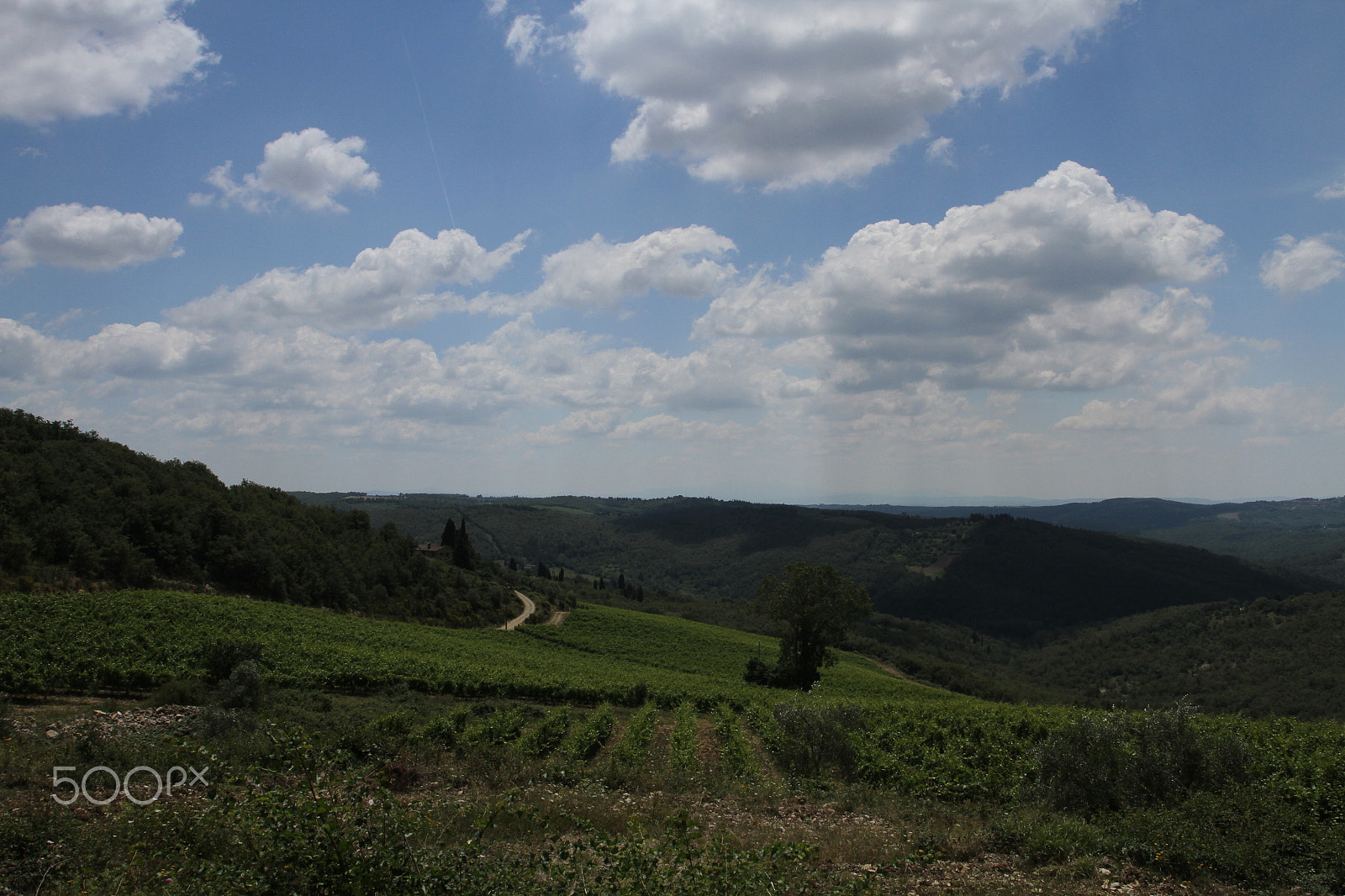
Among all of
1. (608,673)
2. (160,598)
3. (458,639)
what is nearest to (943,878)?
(608,673)

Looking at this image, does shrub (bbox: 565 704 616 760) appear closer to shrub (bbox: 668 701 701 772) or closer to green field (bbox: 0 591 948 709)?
shrub (bbox: 668 701 701 772)

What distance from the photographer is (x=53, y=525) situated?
36500 millimetres

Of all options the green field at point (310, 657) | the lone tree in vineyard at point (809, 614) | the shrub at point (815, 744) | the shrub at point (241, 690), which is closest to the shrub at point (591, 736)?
the shrub at point (815, 744)

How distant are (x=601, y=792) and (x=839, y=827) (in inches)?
155

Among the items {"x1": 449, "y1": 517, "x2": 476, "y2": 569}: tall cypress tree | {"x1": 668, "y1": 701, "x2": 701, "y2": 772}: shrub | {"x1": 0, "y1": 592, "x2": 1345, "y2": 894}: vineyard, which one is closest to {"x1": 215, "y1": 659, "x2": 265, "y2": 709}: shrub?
{"x1": 0, "y1": 592, "x2": 1345, "y2": 894}: vineyard

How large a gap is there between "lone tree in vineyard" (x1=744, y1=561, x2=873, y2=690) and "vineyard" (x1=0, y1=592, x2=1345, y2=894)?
18.1m

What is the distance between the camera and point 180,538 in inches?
1741

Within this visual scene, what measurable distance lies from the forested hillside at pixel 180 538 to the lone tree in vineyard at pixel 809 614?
31.3 m

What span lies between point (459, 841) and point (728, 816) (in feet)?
15.7

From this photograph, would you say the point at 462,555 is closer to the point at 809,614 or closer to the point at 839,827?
the point at 809,614

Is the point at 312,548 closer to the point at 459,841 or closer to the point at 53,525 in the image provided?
the point at 53,525

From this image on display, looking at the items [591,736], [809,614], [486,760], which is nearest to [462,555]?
[809,614]

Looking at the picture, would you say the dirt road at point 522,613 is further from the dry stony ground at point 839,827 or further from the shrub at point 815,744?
the dry stony ground at point 839,827

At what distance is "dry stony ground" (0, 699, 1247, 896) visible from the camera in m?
8.30
